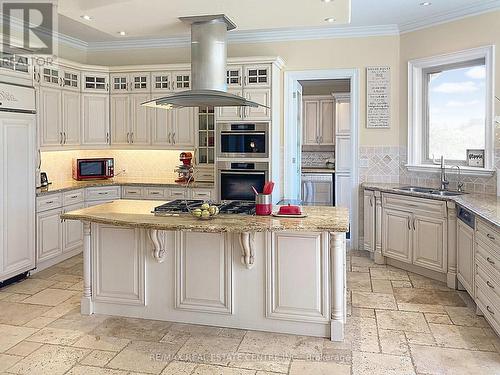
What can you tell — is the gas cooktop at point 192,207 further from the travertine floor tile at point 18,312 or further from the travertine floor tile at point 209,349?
the travertine floor tile at point 18,312

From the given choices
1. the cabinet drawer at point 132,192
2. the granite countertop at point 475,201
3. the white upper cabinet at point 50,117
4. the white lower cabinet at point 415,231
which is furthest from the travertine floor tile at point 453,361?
the white upper cabinet at point 50,117

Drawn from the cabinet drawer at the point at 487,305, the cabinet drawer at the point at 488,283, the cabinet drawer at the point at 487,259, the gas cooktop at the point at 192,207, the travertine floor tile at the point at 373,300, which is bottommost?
the travertine floor tile at the point at 373,300

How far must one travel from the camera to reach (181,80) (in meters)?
6.13

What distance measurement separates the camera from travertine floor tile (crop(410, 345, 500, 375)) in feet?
9.48

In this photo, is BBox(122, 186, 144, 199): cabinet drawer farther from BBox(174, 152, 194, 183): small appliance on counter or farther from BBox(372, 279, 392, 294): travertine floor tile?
BBox(372, 279, 392, 294): travertine floor tile

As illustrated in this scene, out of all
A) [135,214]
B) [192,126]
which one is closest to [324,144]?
[192,126]

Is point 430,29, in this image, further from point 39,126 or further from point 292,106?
point 39,126

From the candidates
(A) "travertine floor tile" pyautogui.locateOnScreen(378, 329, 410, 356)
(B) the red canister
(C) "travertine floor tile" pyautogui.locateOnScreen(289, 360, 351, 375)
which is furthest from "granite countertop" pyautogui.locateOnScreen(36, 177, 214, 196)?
(C) "travertine floor tile" pyautogui.locateOnScreen(289, 360, 351, 375)

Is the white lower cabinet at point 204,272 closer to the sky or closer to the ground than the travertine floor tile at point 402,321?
closer to the sky

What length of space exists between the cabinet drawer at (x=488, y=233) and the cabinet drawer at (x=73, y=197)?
446 centimetres

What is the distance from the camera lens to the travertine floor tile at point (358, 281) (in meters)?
4.59

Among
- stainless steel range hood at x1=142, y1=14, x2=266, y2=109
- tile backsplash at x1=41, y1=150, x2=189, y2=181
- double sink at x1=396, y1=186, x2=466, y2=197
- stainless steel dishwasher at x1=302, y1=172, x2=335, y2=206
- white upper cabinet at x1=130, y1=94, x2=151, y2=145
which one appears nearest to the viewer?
stainless steel range hood at x1=142, y1=14, x2=266, y2=109
